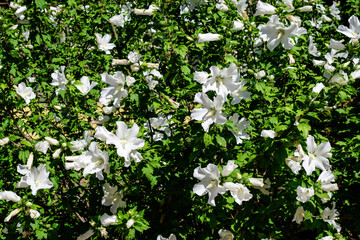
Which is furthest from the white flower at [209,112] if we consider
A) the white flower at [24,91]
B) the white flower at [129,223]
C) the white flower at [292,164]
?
the white flower at [24,91]

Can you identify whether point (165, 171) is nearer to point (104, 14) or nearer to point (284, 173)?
point (284, 173)

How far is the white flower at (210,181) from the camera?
2.07 meters

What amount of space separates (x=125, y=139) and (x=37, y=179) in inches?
34.3

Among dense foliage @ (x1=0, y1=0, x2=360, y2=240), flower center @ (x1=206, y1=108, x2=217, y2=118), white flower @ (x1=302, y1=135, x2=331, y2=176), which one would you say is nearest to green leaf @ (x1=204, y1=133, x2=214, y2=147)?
dense foliage @ (x1=0, y1=0, x2=360, y2=240)

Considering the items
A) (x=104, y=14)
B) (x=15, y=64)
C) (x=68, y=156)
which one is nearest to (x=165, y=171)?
(x=68, y=156)

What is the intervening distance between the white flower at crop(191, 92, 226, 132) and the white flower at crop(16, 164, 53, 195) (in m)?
1.28

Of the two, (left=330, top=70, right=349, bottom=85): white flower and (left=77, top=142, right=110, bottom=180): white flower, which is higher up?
(left=330, top=70, right=349, bottom=85): white flower

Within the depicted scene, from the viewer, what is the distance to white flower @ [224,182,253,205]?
82.0 inches

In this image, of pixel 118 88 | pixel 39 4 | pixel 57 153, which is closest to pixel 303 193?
pixel 118 88

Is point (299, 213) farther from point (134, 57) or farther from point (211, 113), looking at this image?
point (134, 57)

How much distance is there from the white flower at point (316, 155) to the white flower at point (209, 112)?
69 centimetres

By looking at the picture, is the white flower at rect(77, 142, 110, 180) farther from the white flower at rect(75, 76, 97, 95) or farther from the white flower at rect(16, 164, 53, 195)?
the white flower at rect(75, 76, 97, 95)

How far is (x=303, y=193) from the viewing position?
7.47 feet

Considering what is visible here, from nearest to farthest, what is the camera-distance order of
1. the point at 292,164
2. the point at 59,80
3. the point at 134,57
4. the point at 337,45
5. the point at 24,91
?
the point at 292,164, the point at 134,57, the point at 337,45, the point at 59,80, the point at 24,91
